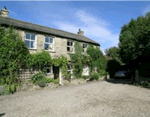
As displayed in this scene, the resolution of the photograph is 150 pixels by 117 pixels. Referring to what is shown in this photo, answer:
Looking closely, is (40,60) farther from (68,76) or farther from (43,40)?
(68,76)

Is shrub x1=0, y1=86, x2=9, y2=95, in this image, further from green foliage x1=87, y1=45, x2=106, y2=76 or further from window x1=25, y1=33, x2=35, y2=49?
green foliage x1=87, y1=45, x2=106, y2=76

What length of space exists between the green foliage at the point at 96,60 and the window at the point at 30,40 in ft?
26.5

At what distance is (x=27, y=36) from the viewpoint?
1148 cm

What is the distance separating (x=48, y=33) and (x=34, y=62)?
4071 mm

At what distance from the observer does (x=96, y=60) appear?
1684cm

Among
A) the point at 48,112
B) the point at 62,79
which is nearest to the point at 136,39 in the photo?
the point at 62,79

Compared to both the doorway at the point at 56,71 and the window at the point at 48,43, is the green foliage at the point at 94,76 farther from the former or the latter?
the window at the point at 48,43

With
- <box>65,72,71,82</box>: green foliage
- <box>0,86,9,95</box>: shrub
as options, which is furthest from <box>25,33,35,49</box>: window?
<box>65,72,71,82</box>: green foliage

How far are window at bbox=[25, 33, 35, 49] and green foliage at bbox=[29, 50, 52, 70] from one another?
3.93 ft

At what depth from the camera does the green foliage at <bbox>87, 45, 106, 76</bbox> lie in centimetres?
1647

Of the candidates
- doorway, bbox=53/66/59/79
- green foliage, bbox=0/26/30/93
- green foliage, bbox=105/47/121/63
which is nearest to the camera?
green foliage, bbox=0/26/30/93

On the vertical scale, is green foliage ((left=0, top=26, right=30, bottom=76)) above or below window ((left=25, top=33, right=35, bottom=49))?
below

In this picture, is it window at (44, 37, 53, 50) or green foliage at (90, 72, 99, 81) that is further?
green foliage at (90, 72, 99, 81)

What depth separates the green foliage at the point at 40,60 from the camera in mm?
10562
